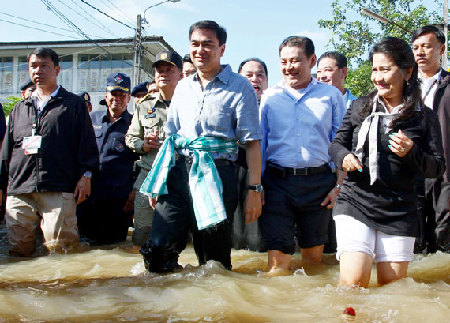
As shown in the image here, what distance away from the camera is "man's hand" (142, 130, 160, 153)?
5.04 meters

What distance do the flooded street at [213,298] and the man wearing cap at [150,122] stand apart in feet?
3.45

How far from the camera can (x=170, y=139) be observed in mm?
3701

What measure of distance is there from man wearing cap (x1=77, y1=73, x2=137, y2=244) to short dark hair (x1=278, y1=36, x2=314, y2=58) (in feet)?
8.83

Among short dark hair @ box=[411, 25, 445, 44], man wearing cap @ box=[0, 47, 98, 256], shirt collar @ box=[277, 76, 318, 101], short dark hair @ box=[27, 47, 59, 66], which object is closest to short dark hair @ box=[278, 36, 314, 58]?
shirt collar @ box=[277, 76, 318, 101]

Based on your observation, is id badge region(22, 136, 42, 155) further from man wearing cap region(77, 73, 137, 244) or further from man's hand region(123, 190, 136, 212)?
man's hand region(123, 190, 136, 212)

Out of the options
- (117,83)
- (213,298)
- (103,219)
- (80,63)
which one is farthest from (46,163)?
(80,63)

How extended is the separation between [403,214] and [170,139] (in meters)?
1.75

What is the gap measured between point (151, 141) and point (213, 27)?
172 centimetres

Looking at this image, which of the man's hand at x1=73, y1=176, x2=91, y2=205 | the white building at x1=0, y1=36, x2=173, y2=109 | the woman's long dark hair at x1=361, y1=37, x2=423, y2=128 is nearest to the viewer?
the woman's long dark hair at x1=361, y1=37, x2=423, y2=128

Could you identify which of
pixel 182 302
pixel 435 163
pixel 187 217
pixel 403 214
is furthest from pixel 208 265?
pixel 435 163

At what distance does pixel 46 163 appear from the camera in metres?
4.97

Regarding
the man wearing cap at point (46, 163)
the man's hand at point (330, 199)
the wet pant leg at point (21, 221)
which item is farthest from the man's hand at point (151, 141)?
the man's hand at point (330, 199)

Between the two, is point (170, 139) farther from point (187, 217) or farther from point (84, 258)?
point (84, 258)

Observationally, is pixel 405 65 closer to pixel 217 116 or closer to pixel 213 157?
pixel 217 116
